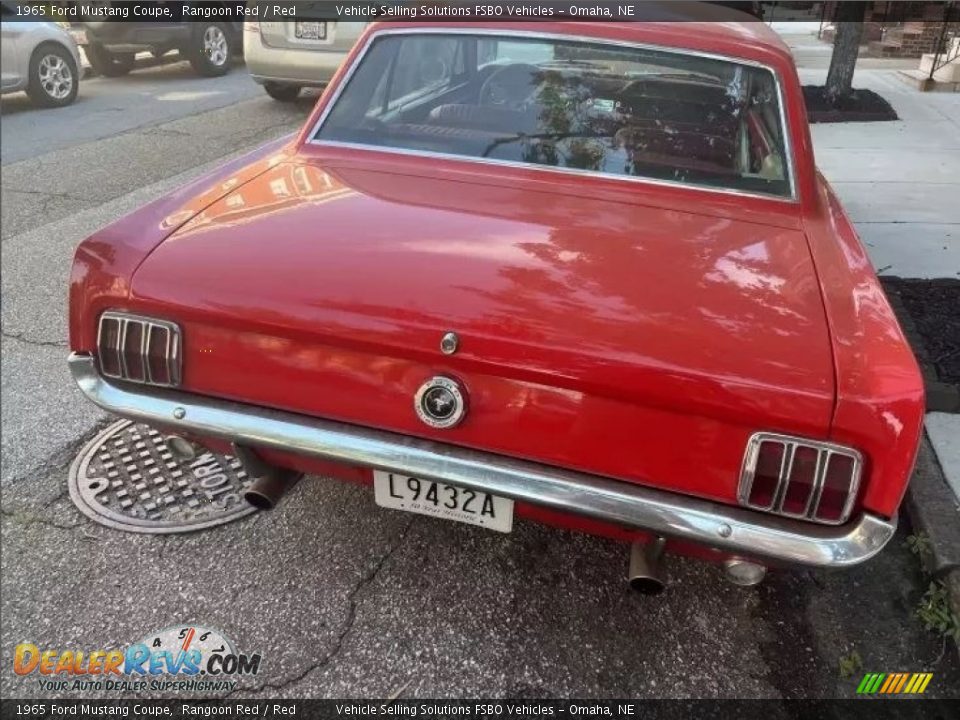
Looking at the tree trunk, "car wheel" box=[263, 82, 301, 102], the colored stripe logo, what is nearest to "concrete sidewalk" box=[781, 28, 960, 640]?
the colored stripe logo

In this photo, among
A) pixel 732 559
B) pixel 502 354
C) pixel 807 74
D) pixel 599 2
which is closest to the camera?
pixel 502 354

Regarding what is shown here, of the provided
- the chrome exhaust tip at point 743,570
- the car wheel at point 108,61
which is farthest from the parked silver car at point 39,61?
the chrome exhaust tip at point 743,570

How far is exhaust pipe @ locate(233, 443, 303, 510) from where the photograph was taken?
2.20 m

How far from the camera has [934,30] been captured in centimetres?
597

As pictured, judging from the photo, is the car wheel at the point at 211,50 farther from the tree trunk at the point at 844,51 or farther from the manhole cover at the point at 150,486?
the manhole cover at the point at 150,486

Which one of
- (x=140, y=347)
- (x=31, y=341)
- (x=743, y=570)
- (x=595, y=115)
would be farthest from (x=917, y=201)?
(x=31, y=341)

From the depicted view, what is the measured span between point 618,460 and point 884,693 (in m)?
1.20

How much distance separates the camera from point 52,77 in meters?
8.73

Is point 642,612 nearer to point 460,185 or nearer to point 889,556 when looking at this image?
point 889,556

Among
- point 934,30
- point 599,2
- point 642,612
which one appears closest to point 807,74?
point 934,30

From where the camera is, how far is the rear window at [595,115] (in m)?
2.65

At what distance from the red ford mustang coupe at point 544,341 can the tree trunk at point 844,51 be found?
6917 millimetres

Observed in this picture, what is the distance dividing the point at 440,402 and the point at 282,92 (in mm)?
8284

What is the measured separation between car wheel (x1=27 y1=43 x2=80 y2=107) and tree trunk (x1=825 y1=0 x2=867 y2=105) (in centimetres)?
887
